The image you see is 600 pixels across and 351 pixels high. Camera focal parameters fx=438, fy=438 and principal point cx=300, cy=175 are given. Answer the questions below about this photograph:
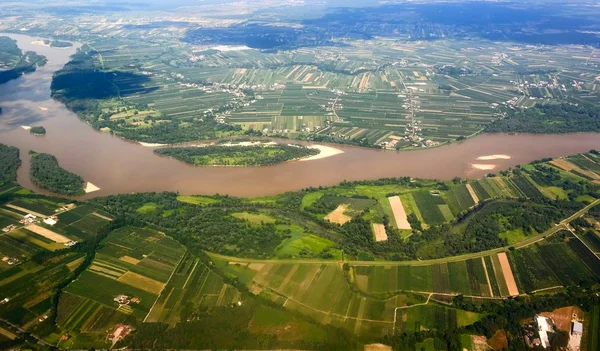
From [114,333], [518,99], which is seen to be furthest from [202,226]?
[518,99]

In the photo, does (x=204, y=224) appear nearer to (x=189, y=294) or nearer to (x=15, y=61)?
(x=189, y=294)

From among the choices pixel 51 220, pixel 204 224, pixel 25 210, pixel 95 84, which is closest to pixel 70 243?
pixel 51 220

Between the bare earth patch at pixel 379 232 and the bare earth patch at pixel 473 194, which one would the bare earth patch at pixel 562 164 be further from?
the bare earth patch at pixel 379 232

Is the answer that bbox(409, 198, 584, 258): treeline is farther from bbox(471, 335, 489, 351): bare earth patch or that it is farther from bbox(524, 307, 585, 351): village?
bbox(471, 335, 489, 351): bare earth patch

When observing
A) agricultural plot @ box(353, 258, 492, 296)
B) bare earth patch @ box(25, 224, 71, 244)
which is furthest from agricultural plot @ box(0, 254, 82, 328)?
agricultural plot @ box(353, 258, 492, 296)

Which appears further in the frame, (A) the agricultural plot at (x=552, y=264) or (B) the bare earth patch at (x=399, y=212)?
(B) the bare earth patch at (x=399, y=212)

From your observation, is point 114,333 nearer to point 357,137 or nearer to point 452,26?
point 357,137

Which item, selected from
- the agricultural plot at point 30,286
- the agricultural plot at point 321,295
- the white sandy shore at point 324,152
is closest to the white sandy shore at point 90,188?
the agricultural plot at point 30,286
